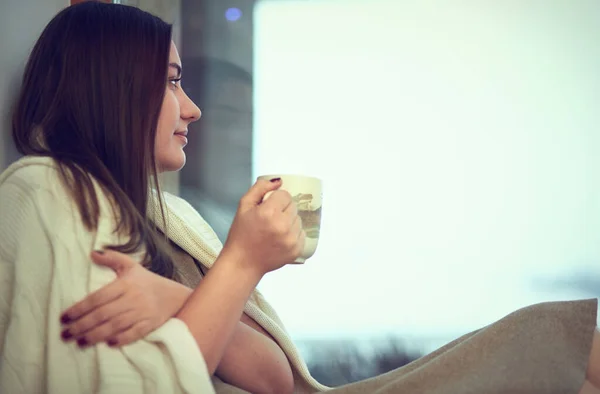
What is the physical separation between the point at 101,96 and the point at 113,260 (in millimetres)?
227

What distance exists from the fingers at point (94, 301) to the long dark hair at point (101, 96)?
10cm

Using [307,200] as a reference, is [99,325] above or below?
below

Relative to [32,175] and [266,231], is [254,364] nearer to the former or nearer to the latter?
[266,231]

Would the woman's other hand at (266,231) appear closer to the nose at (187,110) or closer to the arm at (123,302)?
the arm at (123,302)

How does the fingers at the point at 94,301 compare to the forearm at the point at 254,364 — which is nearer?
the fingers at the point at 94,301

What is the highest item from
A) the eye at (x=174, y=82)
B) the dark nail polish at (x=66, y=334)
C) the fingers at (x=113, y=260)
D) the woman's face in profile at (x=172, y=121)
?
the eye at (x=174, y=82)

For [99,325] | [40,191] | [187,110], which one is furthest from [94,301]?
[187,110]

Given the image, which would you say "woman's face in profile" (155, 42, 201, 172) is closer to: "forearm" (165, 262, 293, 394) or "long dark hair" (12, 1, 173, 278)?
"long dark hair" (12, 1, 173, 278)

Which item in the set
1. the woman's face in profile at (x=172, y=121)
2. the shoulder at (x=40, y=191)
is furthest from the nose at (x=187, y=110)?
the shoulder at (x=40, y=191)

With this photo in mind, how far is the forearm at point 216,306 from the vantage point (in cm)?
67

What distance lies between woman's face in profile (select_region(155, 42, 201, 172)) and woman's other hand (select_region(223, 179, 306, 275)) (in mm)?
215

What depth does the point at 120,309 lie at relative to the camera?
25.6 inches

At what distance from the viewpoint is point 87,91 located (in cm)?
79

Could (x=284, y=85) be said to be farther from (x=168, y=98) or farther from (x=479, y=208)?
(x=168, y=98)
